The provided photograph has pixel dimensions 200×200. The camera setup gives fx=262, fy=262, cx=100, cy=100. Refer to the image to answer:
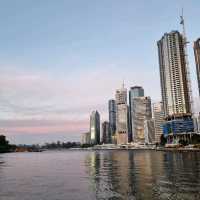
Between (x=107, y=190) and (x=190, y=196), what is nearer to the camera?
(x=190, y=196)

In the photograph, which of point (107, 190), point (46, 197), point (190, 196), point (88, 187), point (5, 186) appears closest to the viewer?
point (190, 196)

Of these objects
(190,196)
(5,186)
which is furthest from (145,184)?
(5,186)

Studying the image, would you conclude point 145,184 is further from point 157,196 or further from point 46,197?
point 46,197

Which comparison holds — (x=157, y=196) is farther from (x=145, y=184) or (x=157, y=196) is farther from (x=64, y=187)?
(x=64, y=187)

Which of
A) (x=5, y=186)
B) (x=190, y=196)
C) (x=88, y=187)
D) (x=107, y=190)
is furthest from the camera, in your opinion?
(x=5, y=186)

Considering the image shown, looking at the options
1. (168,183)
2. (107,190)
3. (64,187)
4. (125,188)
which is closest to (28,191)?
(64,187)

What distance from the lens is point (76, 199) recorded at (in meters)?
42.0

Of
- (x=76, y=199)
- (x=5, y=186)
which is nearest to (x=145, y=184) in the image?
(x=76, y=199)

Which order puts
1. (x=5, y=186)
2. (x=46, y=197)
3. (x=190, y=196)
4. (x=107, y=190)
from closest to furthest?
(x=190, y=196) < (x=46, y=197) < (x=107, y=190) < (x=5, y=186)

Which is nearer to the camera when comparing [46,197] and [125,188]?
[46,197]

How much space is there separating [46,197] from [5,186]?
17735mm

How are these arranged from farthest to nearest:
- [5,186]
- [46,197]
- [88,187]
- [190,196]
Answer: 1. [5,186]
2. [88,187]
3. [46,197]
4. [190,196]

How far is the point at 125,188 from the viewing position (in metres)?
49.9

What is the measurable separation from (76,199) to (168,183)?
2196 cm
